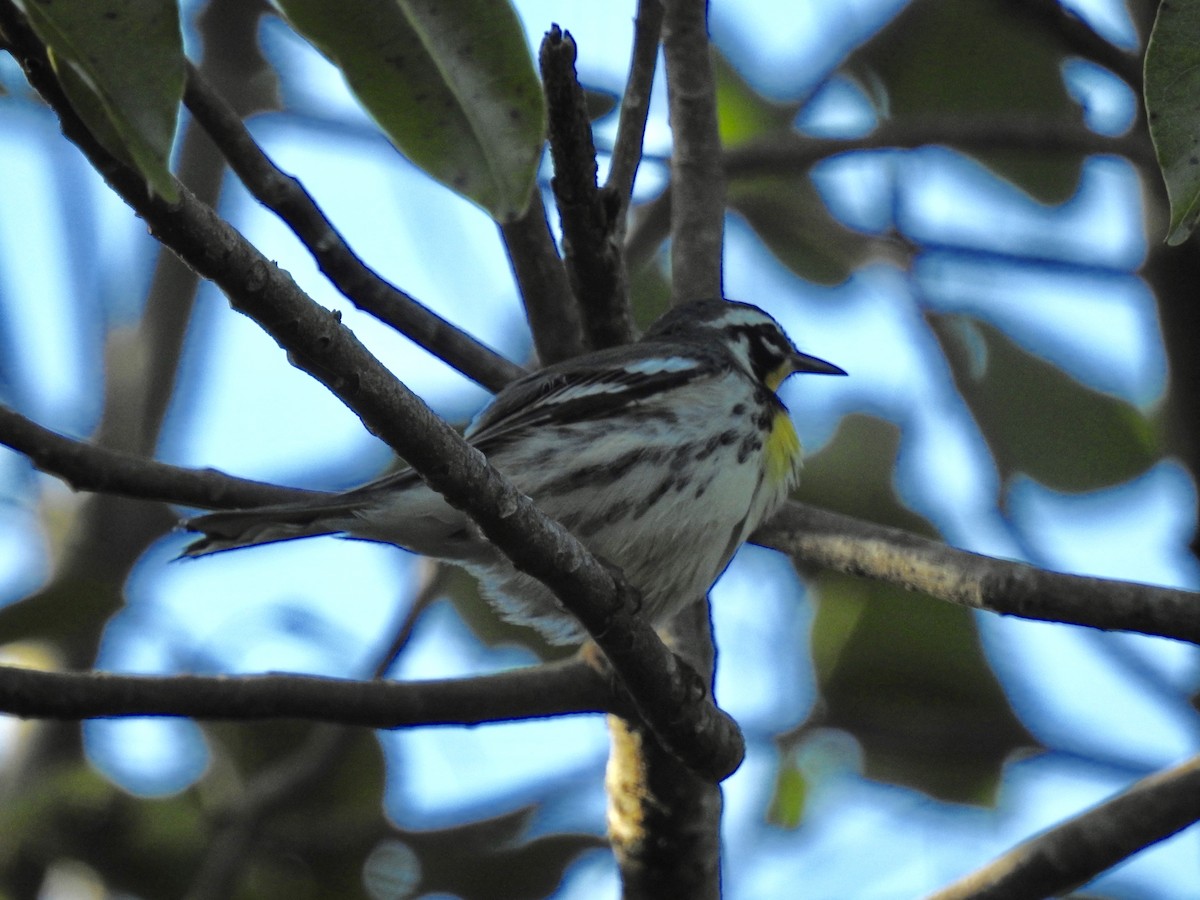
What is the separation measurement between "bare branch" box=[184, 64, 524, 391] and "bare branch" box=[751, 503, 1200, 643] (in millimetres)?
1234

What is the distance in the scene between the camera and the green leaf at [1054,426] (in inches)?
192

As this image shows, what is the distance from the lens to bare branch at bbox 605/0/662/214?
11.8ft

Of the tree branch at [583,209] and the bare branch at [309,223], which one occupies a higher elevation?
the bare branch at [309,223]

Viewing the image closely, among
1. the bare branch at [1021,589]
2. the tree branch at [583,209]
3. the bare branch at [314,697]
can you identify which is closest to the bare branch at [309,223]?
the tree branch at [583,209]

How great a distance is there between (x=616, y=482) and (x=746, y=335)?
1.23m

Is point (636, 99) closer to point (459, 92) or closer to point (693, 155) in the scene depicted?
point (693, 155)

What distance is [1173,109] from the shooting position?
1994 mm

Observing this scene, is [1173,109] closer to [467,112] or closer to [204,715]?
[467,112]

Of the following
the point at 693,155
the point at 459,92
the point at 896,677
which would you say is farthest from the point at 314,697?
the point at 896,677

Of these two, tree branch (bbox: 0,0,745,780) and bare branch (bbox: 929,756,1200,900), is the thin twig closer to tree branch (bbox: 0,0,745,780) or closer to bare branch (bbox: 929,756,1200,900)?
tree branch (bbox: 0,0,745,780)

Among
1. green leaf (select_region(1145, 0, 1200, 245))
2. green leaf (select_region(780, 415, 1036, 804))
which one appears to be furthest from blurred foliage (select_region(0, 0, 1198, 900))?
green leaf (select_region(1145, 0, 1200, 245))

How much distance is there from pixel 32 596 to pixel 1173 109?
11.7ft

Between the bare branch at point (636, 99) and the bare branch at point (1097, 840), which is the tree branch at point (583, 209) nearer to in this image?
the bare branch at point (636, 99)

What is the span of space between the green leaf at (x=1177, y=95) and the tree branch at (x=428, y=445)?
109 cm
